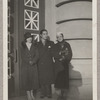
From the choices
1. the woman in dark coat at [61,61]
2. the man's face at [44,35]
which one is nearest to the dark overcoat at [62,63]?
the woman in dark coat at [61,61]

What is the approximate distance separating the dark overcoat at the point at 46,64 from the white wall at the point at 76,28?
0.46 ft

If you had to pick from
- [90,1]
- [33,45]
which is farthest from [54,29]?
[90,1]

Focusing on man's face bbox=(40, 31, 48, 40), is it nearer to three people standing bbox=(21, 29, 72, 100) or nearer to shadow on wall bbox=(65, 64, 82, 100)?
three people standing bbox=(21, 29, 72, 100)

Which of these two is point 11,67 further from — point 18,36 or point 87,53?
point 87,53

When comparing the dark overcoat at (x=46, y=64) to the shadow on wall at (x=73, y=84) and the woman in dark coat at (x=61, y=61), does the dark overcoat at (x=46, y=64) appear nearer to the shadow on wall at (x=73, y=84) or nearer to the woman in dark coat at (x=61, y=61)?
Answer: the woman in dark coat at (x=61, y=61)

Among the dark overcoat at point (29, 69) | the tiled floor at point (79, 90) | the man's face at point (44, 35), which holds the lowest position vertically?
the tiled floor at point (79, 90)

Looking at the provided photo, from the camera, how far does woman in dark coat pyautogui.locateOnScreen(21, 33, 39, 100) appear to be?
10.0 ft

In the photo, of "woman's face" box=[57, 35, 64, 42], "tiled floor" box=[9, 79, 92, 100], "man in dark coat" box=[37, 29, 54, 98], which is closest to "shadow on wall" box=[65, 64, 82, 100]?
"tiled floor" box=[9, 79, 92, 100]

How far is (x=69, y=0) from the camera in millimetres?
3127

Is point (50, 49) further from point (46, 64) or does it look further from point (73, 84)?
point (73, 84)

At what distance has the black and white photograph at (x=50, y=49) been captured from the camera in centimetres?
304

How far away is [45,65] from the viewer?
10.2 feet

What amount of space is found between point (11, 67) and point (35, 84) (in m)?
0.34

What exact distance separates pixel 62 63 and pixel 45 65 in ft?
0.66
